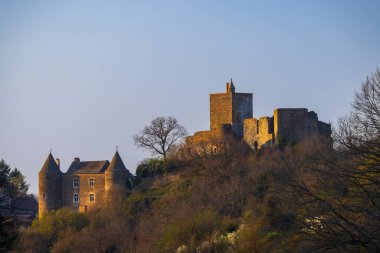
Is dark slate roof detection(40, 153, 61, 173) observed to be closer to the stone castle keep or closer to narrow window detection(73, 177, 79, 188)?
the stone castle keep

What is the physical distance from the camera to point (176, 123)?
55.9 metres

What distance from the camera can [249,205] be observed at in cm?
4138

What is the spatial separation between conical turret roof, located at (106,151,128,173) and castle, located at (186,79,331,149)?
14.9ft

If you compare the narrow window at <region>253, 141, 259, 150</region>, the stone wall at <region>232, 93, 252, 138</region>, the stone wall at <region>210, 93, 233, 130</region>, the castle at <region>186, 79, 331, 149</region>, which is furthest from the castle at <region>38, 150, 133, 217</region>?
the narrow window at <region>253, 141, 259, 150</region>

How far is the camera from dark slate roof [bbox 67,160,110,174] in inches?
2175

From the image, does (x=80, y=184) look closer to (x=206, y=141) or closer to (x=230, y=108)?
(x=206, y=141)

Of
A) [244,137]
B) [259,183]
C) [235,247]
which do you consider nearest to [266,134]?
[244,137]

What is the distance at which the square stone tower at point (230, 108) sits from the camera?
52.4m

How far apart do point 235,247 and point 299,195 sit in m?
12.2

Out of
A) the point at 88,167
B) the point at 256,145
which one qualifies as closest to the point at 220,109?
the point at 256,145

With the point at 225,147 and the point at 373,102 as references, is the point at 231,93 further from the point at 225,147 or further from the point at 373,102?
the point at 373,102

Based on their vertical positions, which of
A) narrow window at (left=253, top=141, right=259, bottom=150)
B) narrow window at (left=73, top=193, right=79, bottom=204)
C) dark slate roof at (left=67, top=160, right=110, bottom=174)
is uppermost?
narrow window at (left=253, top=141, right=259, bottom=150)

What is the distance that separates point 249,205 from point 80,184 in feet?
54.7

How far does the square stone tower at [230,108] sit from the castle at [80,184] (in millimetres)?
6746
